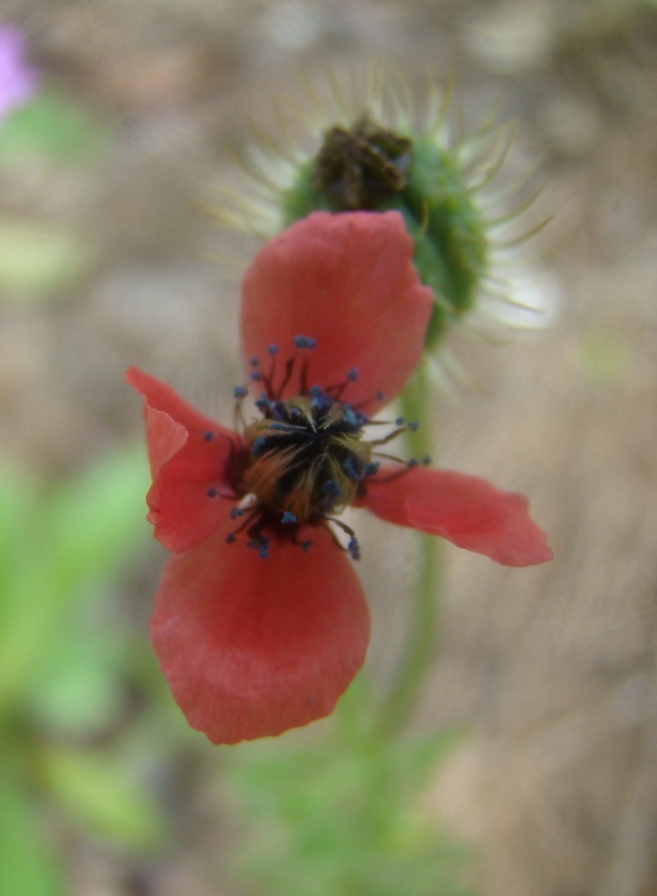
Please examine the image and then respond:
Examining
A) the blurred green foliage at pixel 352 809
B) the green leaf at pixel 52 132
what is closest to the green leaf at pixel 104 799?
the blurred green foliage at pixel 352 809

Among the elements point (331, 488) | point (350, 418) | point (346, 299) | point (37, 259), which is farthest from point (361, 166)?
point (37, 259)

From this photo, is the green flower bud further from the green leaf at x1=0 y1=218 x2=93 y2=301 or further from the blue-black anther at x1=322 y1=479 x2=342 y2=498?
the green leaf at x1=0 y1=218 x2=93 y2=301

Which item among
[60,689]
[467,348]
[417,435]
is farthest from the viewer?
[467,348]

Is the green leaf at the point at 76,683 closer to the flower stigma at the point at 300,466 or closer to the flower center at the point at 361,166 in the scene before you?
the flower stigma at the point at 300,466

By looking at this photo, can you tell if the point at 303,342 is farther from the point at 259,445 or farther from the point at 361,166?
the point at 361,166

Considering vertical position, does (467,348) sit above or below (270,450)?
above

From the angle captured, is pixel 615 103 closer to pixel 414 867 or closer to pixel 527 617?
pixel 527 617

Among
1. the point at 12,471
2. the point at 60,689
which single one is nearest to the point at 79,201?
the point at 12,471
